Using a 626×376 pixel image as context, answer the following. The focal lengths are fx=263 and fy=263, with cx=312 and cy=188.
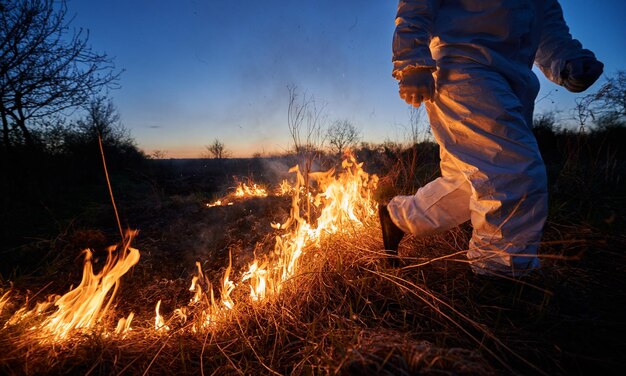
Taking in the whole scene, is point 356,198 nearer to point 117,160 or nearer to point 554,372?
point 554,372

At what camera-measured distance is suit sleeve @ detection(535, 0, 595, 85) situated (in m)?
1.68

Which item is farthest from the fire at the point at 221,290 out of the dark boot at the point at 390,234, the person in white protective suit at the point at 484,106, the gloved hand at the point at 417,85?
the gloved hand at the point at 417,85

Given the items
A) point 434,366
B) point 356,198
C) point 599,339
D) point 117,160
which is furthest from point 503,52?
point 117,160

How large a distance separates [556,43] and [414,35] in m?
1.10

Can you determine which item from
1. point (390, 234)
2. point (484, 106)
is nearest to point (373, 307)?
point (390, 234)

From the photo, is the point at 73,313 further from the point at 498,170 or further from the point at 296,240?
the point at 498,170

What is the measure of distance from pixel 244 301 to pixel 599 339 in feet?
6.08

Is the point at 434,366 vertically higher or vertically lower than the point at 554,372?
higher

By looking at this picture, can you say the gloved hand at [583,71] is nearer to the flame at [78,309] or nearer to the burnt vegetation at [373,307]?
the burnt vegetation at [373,307]

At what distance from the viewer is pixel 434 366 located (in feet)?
2.76

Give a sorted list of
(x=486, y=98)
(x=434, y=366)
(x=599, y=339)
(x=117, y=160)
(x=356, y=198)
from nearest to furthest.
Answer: (x=434, y=366)
(x=599, y=339)
(x=486, y=98)
(x=356, y=198)
(x=117, y=160)

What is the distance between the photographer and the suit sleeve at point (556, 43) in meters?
1.68

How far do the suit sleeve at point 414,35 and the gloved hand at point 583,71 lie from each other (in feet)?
3.12

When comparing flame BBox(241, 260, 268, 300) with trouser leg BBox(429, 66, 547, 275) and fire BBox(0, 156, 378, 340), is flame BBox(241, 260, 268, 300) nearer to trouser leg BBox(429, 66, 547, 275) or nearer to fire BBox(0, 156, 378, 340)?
fire BBox(0, 156, 378, 340)
